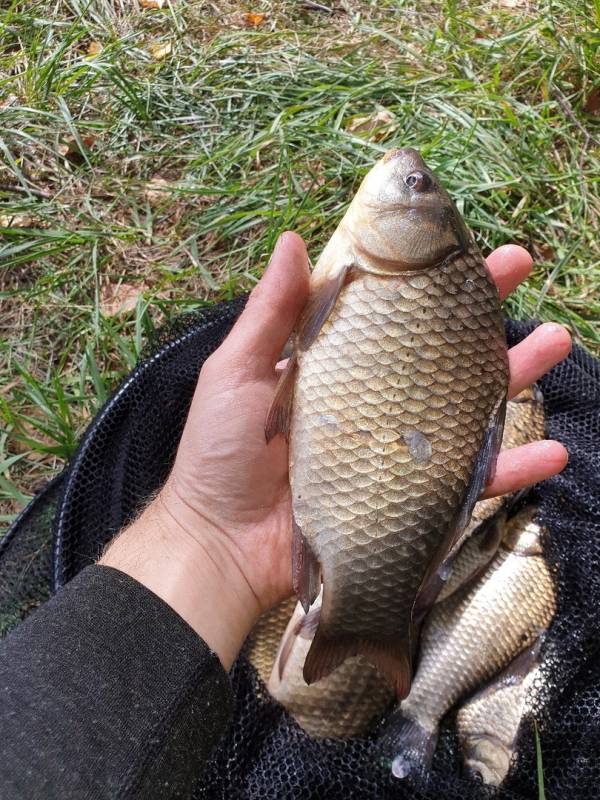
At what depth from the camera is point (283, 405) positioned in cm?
132

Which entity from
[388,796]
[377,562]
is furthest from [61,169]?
[388,796]

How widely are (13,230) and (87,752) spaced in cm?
193

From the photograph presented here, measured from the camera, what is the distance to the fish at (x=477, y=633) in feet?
6.10

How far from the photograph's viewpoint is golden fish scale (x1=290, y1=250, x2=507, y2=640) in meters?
1.24

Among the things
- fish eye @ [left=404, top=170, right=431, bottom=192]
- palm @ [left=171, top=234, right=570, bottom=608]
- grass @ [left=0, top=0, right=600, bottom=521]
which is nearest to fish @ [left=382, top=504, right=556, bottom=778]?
palm @ [left=171, top=234, right=570, bottom=608]

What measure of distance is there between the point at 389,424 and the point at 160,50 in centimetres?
242

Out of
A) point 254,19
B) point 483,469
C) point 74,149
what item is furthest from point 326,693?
point 254,19

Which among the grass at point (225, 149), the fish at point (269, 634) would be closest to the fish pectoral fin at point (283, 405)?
the fish at point (269, 634)

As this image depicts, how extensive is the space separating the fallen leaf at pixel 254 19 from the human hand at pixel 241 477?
2129mm

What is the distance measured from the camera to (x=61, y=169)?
2625mm

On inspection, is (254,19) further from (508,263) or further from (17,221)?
(508,263)

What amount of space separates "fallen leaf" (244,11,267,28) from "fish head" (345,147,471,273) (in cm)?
207

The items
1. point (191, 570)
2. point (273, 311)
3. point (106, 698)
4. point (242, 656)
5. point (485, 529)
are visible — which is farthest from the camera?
point (485, 529)

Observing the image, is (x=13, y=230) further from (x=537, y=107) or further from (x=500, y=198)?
(x=537, y=107)
